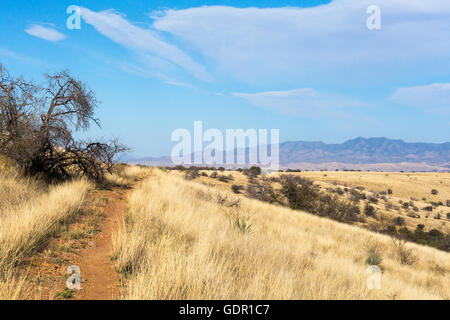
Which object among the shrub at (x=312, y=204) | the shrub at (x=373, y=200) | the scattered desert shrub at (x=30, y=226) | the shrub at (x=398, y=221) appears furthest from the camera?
the shrub at (x=373, y=200)

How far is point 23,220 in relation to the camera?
4684mm

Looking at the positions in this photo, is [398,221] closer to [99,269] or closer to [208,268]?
[208,268]

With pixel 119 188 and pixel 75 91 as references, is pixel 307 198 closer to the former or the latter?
pixel 119 188

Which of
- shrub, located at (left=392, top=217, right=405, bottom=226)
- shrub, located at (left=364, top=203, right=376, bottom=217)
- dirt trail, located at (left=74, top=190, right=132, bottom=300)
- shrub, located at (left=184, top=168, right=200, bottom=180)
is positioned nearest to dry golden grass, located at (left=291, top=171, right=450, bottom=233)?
shrub, located at (left=392, top=217, right=405, bottom=226)

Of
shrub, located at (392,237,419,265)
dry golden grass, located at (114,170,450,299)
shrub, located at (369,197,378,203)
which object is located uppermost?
dry golden grass, located at (114,170,450,299)

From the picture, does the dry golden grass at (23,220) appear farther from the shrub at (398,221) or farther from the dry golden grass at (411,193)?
the dry golden grass at (411,193)

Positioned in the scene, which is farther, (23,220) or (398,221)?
(398,221)

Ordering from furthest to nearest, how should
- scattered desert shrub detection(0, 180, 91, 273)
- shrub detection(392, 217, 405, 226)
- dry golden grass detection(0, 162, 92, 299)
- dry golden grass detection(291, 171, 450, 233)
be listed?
1. dry golden grass detection(291, 171, 450, 233)
2. shrub detection(392, 217, 405, 226)
3. scattered desert shrub detection(0, 180, 91, 273)
4. dry golden grass detection(0, 162, 92, 299)

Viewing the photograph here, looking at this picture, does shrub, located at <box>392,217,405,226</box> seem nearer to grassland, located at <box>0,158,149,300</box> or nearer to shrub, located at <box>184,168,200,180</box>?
shrub, located at <box>184,168,200,180</box>

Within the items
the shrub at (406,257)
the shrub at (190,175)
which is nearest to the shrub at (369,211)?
the shrub at (406,257)

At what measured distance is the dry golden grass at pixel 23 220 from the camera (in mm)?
3357

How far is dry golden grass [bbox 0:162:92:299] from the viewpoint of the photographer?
3.36m

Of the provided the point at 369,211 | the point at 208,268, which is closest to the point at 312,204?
the point at 369,211

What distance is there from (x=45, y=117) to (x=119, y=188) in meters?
4.01
